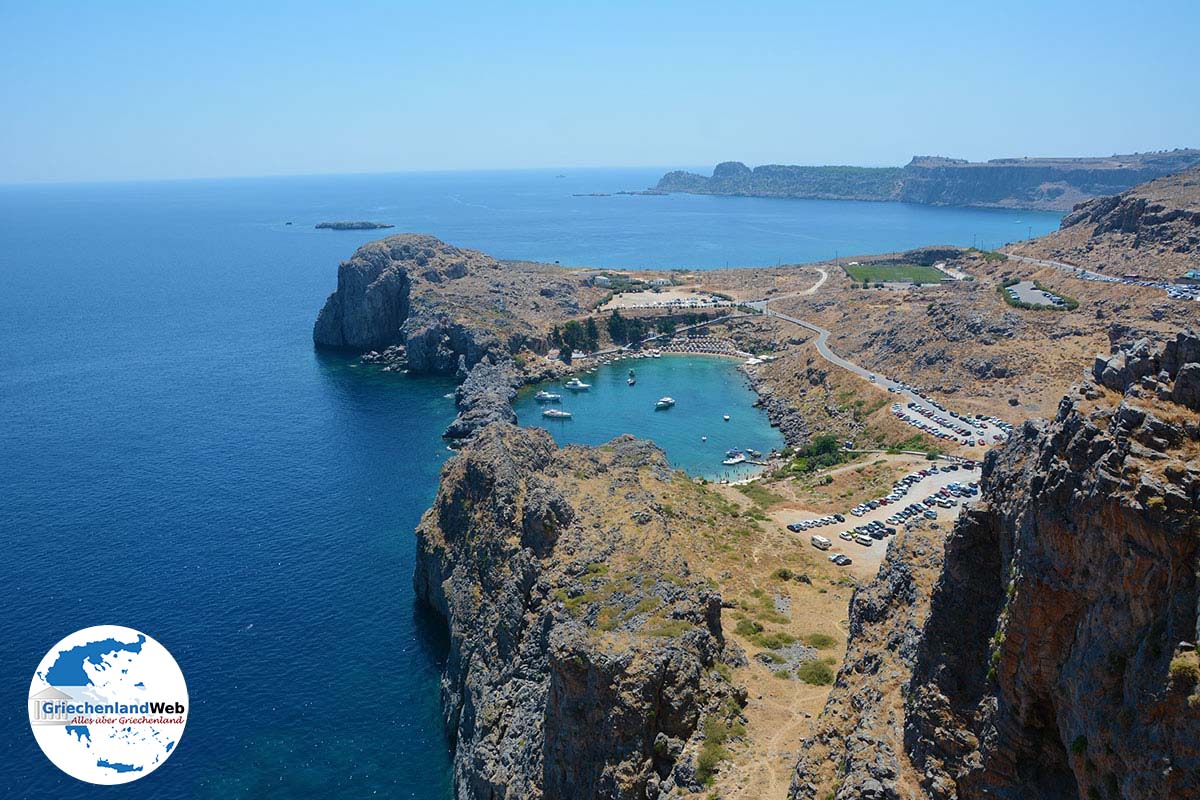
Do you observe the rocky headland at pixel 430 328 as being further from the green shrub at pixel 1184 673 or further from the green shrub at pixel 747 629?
the green shrub at pixel 1184 673

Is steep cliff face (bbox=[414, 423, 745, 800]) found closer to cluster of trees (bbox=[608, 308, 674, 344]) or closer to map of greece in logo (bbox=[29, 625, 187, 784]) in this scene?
map of greece in logo (bbox=[29, 625, 187, 784])

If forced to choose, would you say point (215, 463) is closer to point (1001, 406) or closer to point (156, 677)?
point (156, 677)

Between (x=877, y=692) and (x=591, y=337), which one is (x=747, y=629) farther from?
(x=591, y=337)

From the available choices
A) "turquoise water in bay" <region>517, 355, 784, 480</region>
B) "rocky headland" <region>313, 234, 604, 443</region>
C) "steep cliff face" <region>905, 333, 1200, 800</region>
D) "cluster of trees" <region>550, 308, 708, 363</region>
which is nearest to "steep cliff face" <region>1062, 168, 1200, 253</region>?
"turquoise water in bay" <region>517, 355, 784, 480</region>

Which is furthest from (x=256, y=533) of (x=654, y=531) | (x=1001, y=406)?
(x=1001, y=406)

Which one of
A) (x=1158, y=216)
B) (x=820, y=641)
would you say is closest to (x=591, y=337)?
(x=1158, y=216)

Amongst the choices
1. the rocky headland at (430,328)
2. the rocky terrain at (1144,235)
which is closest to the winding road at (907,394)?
the rocky terrain at (1144,235)
